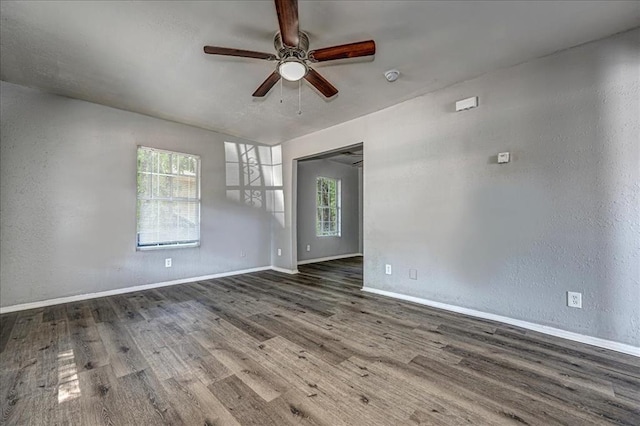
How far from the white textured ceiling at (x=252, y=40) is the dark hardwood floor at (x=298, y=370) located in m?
2.59

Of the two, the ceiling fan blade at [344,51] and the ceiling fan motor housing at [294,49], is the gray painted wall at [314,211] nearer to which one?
the ceiling fan motor housing at [294,49]

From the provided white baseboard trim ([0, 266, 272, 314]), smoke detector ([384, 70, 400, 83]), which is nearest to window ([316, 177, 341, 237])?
white baseboard trim ([0, 266, 272, 314])

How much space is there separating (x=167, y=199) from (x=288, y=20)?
350 centimetres

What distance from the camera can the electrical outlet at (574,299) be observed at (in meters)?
2.29

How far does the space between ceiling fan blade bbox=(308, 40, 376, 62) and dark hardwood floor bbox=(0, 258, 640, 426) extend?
2332mm

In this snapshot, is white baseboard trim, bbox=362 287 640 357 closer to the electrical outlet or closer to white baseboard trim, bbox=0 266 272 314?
the electrical outlet

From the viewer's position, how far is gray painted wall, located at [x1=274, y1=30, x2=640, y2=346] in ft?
7.08

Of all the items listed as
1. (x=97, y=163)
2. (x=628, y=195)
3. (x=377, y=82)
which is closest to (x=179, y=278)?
(x=97, y=163)

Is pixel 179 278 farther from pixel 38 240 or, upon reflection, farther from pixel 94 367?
pixel 94 367


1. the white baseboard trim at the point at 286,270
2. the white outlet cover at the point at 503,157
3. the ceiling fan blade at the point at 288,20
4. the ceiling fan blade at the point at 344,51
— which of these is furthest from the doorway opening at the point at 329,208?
the ceiling fan blade at the point at 288,20

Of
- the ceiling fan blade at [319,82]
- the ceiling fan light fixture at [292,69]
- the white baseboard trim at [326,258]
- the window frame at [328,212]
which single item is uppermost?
the ceiling fan blade at [319,82]

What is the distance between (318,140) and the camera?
15.2 feet

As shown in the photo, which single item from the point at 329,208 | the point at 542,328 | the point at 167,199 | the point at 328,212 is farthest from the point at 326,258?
the point at 542,328

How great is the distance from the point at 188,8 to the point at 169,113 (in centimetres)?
233
